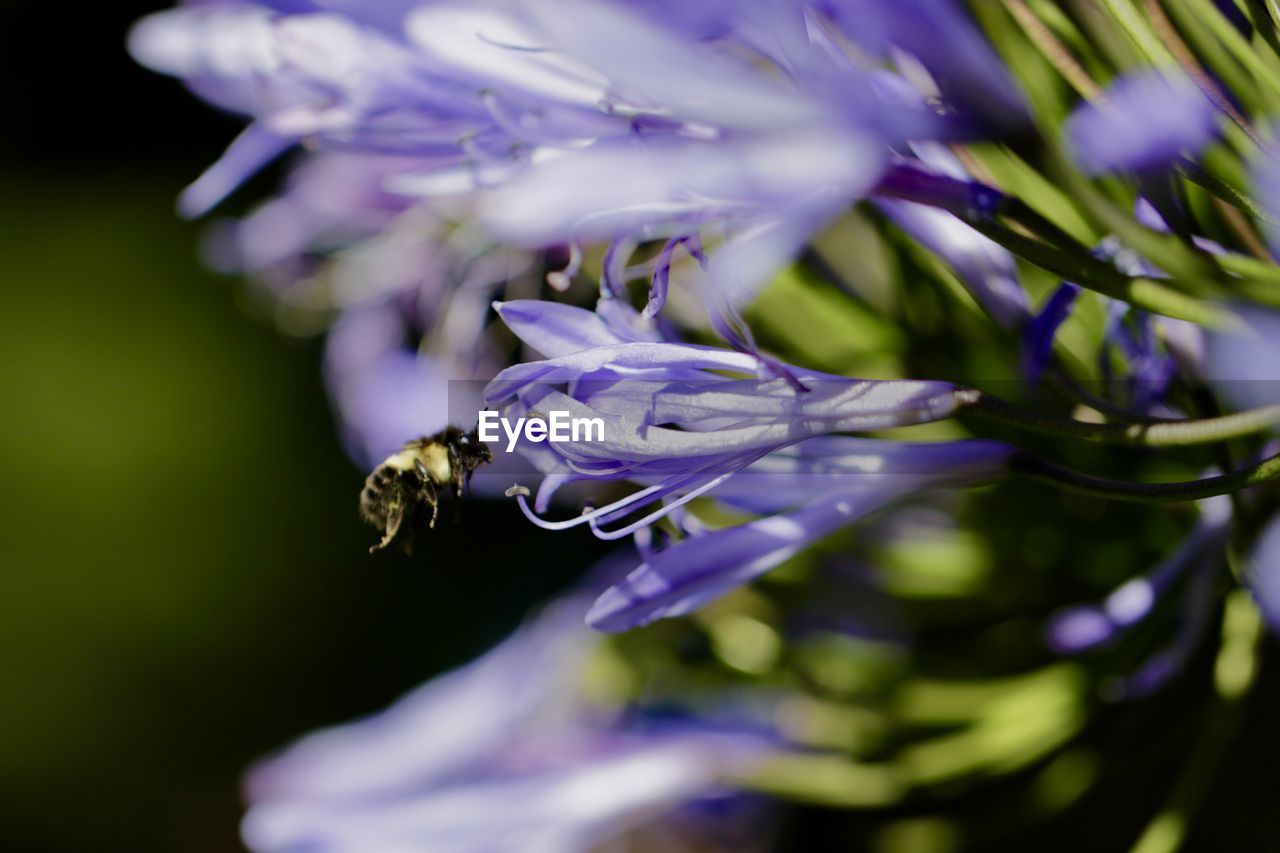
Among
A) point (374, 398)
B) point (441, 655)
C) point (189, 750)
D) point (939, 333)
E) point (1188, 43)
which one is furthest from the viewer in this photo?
point (189, 750)

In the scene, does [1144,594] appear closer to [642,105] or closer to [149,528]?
[642,105]

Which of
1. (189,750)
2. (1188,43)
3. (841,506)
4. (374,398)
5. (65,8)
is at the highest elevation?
(1188,43)

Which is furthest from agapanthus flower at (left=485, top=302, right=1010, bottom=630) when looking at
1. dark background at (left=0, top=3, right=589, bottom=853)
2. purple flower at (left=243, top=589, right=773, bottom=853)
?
dark background at (left=0, top=3, right=589, bottom=853)

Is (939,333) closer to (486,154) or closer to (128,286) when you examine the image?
(486,154)

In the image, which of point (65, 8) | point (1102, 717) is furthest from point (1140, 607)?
point (65, 8)

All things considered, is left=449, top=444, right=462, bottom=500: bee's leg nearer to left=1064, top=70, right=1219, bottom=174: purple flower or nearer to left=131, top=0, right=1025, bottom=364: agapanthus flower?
left=131, top=0, right=1025, bottom=364: agapanthus flower
